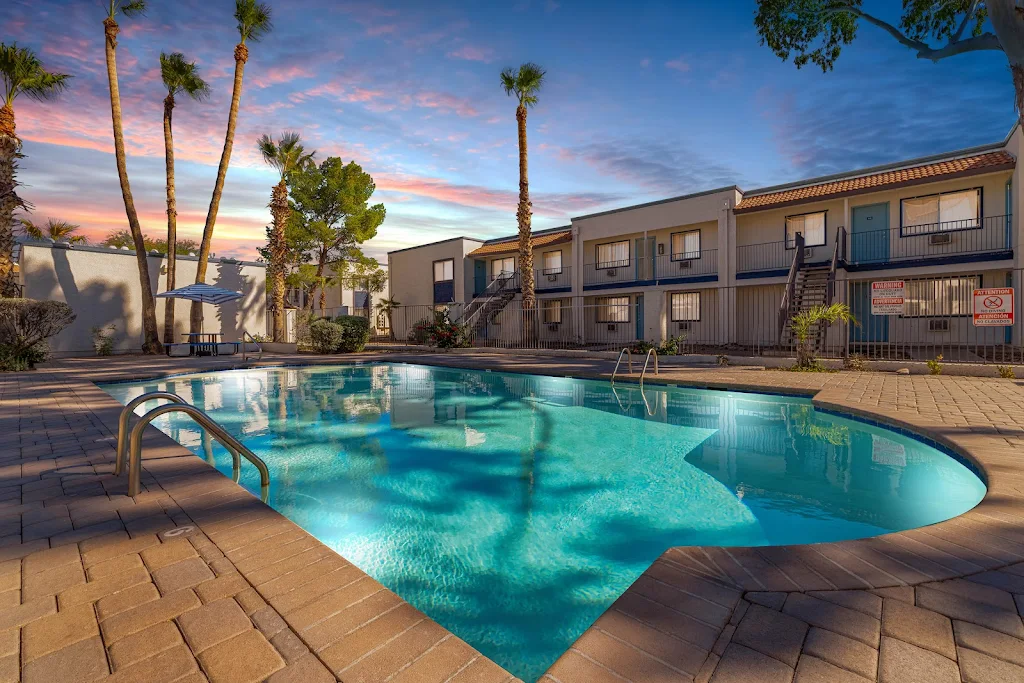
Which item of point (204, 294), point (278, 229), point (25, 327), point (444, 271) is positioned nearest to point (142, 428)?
point (25, 327)

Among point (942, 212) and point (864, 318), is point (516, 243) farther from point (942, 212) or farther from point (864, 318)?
point (942, 212)

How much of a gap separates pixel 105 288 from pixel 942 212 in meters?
29.8

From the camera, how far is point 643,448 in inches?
242

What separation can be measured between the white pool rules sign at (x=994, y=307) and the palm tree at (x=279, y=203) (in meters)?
22.4

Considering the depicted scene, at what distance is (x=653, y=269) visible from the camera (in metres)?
20.9

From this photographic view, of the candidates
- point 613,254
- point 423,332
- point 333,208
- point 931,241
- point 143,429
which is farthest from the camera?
point 333,208

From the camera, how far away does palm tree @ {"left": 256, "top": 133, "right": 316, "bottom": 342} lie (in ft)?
67.4

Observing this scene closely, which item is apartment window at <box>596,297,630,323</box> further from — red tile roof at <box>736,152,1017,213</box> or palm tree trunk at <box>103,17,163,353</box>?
palm tree trunk at <box>103,17,163,353</box>

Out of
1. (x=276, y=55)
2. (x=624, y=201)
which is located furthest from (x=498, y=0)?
(x=624, y=201)

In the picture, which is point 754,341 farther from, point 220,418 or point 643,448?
point 220,418

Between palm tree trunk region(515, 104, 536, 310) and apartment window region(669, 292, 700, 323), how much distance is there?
6627mm

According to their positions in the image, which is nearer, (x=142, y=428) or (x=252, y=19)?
(x=142, y=428)

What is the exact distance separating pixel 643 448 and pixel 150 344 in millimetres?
19222

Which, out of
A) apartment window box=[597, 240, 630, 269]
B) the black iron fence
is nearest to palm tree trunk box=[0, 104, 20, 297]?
the black iron fence
